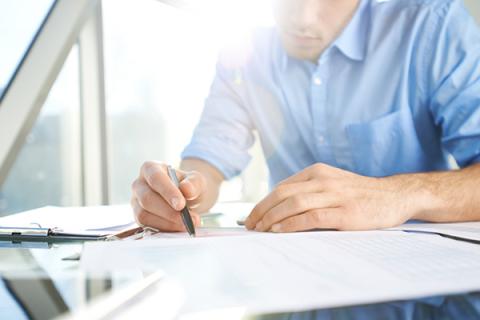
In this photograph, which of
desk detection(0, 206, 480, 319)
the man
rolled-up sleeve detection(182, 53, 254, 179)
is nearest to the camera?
desk detection(0, 206, 480, 319)

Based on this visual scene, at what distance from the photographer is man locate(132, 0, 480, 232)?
0.63m

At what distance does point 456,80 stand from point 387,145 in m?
0.18

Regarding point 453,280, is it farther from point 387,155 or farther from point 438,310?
point 387,155

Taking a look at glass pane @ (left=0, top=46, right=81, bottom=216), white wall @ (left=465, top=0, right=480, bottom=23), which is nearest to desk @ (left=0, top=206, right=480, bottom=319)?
glass pane @ (left=0, top=46, right=81, bottom=216)

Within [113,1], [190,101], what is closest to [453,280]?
[113,1]

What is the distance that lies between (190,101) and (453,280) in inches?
A: 84.3

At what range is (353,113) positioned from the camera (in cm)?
97

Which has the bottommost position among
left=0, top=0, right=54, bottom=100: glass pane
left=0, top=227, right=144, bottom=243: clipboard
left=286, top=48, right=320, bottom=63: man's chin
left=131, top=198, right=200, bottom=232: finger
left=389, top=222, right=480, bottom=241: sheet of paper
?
left=389, top=222, right=480, bottom=241: sheet of paper

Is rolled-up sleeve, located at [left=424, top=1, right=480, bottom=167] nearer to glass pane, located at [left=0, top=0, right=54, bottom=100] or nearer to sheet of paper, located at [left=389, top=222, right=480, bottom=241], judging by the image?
sheet of paper, located at [left=389, top=222, right=480, bottom=241]

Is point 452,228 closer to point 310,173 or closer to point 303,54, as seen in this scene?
point 310,173

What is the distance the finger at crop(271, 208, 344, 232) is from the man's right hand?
0.14 metres

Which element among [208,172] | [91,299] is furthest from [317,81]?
[91,299]

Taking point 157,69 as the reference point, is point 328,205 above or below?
below

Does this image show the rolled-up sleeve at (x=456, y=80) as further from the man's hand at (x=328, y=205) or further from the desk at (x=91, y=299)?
the desk at (x=91, y=299)
